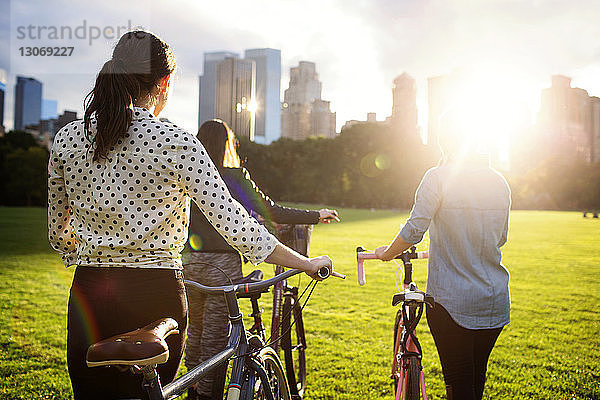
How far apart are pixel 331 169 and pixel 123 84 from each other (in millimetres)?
74046

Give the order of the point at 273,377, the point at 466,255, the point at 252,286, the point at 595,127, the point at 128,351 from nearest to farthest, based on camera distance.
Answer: the point at 128,351, the point at 252,286, the point at 273,377, the point at 466,255, the point at 595,127

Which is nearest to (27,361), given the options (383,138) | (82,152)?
(82,152)

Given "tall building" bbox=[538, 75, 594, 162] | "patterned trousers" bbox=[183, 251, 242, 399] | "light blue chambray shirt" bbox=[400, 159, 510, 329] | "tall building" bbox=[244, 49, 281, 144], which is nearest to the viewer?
"light blue chambray shirt" bbox=[400, 159, 510, 329]

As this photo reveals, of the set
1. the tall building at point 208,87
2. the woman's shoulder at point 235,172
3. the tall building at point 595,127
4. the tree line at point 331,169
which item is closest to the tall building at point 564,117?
the tall building at point 595,127

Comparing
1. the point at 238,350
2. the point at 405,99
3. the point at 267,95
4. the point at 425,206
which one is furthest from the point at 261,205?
the point at 267,95

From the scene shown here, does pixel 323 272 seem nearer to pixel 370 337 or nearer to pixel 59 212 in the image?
pixel 59 212

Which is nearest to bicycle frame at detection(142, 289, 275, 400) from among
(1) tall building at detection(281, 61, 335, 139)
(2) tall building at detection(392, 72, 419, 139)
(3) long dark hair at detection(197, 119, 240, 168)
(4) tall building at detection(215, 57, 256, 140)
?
(3) long dark hair at detection(197, 119, 240, 168)

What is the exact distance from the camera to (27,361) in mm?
6145

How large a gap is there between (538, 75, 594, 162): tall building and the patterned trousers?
130m

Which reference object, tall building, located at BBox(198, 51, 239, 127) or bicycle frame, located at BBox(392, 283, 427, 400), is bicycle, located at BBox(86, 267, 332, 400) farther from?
tall building, located at BBox(198, 51, 239, 127)

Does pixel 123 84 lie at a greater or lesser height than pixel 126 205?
greater

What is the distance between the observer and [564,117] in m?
125

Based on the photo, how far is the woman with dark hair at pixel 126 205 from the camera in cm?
189

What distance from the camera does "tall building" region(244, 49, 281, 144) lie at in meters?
170
